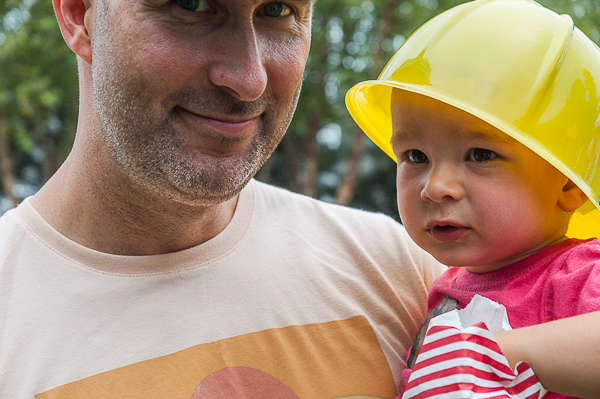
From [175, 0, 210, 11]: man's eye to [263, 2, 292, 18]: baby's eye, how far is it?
24 cm

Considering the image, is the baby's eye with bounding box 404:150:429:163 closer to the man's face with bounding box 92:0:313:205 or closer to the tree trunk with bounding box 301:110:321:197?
the man's face with bounding box 92:0:313:205

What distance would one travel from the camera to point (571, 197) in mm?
1976

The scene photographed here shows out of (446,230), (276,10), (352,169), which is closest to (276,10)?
(276,10)

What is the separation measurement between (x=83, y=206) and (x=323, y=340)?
3.10ft

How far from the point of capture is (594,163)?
75.9 inches

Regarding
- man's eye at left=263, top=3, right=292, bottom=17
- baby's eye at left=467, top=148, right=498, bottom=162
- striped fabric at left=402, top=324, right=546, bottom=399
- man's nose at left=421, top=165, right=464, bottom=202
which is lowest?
striped fabric at left=402, top=324, right=546, bottom=399

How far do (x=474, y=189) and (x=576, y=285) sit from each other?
399 millimetres

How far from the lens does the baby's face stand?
1.88 meters

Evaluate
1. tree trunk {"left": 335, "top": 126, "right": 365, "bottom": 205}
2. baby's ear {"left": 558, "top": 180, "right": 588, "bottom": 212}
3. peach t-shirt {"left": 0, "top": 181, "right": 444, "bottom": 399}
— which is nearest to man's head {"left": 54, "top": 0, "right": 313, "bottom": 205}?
peach t-shirt {"left": 0, "top": 181, "right": 444, "bottom": 399}

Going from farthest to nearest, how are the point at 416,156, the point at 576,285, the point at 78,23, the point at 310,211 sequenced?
the point at 310,211 < the point at 78,23 < the point at 416,156 < the point at 576,285

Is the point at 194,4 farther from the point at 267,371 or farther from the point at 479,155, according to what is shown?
the point at 267,371

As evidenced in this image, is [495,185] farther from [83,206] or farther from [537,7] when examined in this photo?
[83,206]

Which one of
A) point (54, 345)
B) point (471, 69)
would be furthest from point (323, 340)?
point (471, 69)

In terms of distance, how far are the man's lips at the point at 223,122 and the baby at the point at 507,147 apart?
502mm
